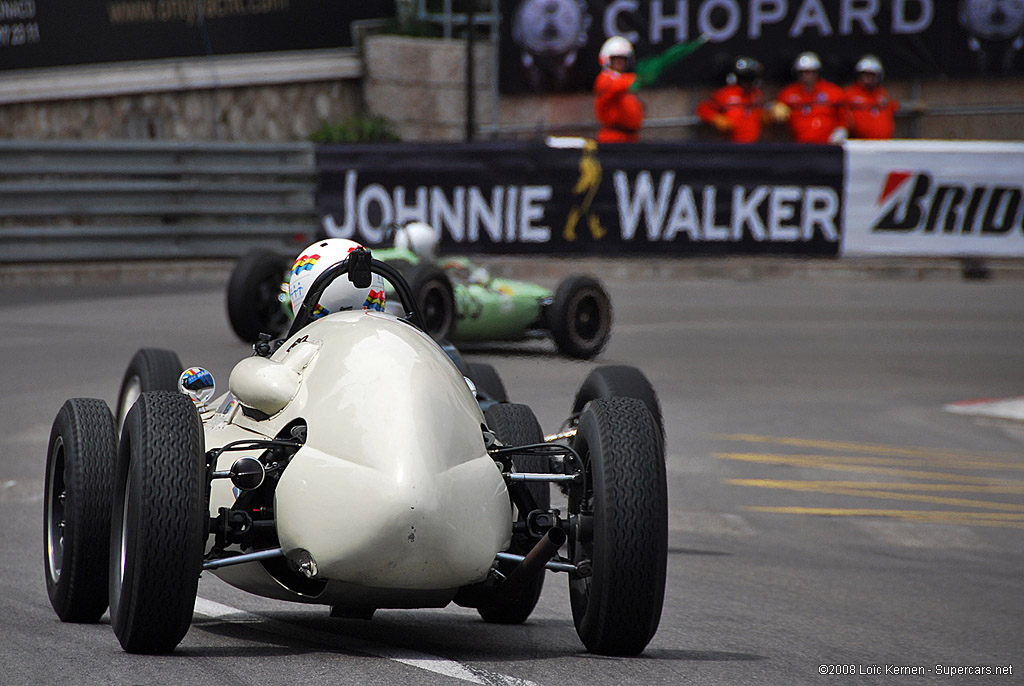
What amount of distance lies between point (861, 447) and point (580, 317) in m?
3.58

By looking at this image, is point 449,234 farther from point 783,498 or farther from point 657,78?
point 783,498

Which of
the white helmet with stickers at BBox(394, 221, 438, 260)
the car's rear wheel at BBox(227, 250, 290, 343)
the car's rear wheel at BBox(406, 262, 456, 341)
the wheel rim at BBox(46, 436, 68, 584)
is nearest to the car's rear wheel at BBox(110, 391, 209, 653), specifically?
the wheel rim at BBox(46, 436, 68, 584)

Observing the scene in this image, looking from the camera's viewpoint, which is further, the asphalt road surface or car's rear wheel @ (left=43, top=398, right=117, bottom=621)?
car's rear wheel @ (left=43, top=398, right=117, bottom=621)

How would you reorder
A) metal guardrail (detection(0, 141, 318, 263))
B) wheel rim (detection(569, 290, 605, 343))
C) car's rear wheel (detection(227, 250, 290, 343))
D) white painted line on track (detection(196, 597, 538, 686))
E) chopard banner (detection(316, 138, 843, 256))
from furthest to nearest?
chopard banner (detection(316, 138, 843, 256))
metal guardrail (detection(0, 141, 318, 263))
wheel rim (detection(569, 290, 605, 343))
car's rear wheel (detection(227, 250, 290, 343))
white painted line on track (detection(196, 597, 538, 686))

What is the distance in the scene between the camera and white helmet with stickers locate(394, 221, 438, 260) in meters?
12.5

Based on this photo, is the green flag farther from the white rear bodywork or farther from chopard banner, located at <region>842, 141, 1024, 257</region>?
the white rear bodywork

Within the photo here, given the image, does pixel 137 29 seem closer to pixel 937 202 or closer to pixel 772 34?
pixel 772 34

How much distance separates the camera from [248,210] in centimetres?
1789

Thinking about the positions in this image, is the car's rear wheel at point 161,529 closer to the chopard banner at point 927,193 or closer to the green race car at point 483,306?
Answer: the green race car at point 483,306

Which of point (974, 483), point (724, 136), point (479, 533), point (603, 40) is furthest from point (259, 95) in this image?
point (479, 533)

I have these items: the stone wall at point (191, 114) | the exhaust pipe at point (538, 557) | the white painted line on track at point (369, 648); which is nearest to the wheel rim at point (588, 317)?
the white painted line on track at point (369, 648)

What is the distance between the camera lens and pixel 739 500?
27.9 feet

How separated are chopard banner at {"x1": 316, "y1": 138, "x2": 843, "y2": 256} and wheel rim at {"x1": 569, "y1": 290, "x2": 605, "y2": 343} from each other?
5.49 metres

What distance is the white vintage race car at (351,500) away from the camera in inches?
158
